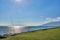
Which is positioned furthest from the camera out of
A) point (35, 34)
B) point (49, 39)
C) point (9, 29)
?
point (9, 29)

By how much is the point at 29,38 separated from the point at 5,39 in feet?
4.82

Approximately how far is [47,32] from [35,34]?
0.76 meters

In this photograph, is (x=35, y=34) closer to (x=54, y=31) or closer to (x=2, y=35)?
(x=54, y=31)

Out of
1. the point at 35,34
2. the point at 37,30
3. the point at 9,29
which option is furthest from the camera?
the point at 9,29

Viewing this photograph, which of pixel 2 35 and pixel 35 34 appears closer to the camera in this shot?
pixel 35 34

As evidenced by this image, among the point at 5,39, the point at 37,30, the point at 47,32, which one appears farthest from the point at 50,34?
the point at 5,39

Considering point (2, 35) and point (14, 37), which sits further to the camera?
point (2, 35)

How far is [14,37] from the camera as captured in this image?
8.97 m

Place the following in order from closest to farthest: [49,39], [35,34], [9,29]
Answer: [49,39]
[35,34]
[9,29]

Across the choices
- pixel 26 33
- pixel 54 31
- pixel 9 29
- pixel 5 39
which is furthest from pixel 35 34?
pixel 9 29

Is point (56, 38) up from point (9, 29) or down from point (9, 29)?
down

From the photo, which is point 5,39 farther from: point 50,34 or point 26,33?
point 50,34

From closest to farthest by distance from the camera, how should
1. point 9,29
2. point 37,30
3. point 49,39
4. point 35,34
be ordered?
1. point 49,39
2. point 35,34
3. point 37,30
4. point 9,29

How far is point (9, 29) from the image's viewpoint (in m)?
11.7
